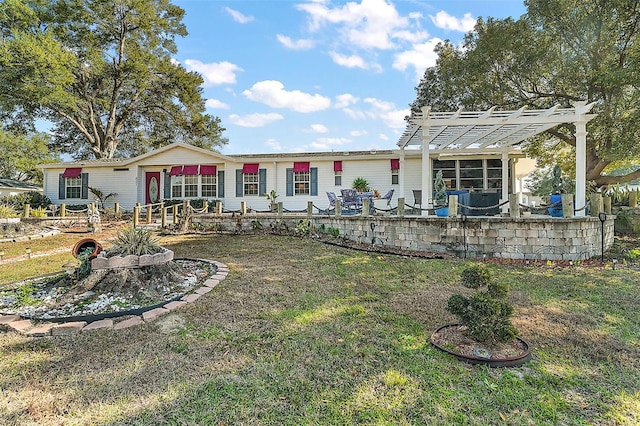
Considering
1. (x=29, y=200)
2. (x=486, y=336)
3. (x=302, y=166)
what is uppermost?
(x=302, y=166)

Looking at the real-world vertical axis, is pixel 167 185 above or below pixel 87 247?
above

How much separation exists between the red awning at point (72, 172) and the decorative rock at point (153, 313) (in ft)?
52.9

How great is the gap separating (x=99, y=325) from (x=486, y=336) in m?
3.63

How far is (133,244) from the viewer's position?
4355 mm

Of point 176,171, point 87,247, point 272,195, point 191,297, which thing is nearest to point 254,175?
point 272,195

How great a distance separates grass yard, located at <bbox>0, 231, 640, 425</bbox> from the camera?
2.06 m

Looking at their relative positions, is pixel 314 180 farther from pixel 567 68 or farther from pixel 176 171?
pixel 567 68

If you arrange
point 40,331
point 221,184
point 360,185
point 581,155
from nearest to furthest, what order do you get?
point 40,331 < point 581,155 < point 360,185 < point 221,184

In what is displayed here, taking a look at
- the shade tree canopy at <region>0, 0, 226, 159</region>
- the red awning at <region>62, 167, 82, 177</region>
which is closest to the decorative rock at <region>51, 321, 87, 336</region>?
the red awning at <region>62, 167, 82, 177</region>

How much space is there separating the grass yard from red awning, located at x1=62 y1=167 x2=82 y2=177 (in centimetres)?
1581

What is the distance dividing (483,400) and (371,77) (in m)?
13.1

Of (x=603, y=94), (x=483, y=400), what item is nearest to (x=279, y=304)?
(x=483, y=400)

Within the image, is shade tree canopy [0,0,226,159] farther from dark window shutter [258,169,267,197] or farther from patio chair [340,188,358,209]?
patio chair [340,188,358,209]

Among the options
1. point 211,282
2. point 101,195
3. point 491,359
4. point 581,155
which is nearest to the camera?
point 491,359
